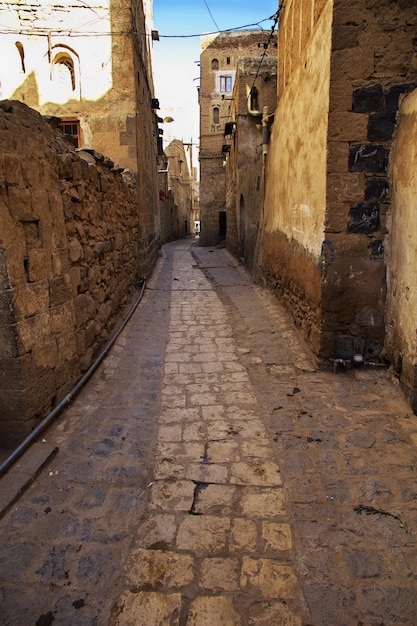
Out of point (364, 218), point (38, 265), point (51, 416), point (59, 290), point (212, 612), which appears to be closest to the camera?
point (212, 612)

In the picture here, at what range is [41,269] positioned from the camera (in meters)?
3.20

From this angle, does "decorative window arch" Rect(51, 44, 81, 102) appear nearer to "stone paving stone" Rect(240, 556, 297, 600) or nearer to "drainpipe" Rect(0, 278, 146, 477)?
"drainpipe" Rect(0, 278, 146, 477)

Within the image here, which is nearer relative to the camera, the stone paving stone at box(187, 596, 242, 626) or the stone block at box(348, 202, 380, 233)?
the stone paving stone at box(187, 596, 242, 626)

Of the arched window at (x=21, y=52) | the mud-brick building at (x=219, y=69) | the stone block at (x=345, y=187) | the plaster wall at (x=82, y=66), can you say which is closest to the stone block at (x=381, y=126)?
the stone block at (x=345, y=187)

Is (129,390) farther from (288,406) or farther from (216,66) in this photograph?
(216,66)

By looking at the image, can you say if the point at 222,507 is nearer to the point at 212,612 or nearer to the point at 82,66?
the point at 212,612

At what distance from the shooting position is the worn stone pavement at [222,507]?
1856 millimetres

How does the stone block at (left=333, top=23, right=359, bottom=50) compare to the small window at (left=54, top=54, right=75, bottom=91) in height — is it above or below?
below

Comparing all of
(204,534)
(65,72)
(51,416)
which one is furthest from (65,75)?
(204,534)

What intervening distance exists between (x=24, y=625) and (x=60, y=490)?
0.88 metres

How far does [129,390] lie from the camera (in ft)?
13.2

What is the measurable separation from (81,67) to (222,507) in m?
9.53

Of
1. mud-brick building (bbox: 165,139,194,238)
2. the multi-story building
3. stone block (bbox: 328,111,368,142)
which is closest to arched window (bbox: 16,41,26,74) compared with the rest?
stone block (bbox: 328,111,368,142)

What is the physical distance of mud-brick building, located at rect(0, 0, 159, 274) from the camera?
836 centimetres
